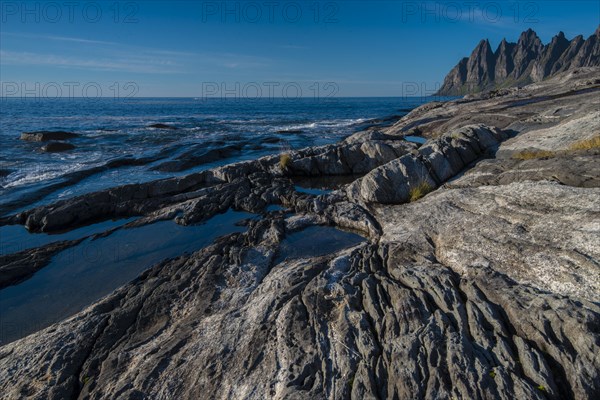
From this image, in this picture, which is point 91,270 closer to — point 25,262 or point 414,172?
point 25,262

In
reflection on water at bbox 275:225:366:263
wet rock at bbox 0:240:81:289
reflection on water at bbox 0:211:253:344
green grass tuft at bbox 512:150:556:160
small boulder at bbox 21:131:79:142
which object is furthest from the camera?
small boulder at bbox 21:131:79:142

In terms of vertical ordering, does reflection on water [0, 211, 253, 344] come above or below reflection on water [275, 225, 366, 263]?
below

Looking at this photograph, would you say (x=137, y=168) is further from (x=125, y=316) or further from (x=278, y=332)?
(x=278, y=332)

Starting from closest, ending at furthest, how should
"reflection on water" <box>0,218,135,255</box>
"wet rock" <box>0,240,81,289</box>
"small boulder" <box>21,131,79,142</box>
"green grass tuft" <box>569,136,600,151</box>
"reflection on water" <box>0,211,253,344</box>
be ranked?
"reflection on water" <box>0,211,253,344</box>, "wet rock" <box>0,240,81,289</box>, "green grass tuft" <box>569,136,600,151</box>, "reflection on water" <box>0,218,135,255</box>, "small boulder" <box>21,131,79,142</box>

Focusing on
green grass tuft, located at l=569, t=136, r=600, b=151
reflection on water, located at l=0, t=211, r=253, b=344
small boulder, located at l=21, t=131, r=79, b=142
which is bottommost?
reflection on water, located at l=0, t=211, r=253, b=344

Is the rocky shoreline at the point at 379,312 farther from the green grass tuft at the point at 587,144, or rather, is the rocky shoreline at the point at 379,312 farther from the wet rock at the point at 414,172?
the wet rock at the point at 414,172

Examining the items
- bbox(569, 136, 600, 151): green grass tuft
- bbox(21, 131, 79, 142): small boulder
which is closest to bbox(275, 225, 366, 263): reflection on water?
bbox(569, 136, 600, 151): green grass tuft

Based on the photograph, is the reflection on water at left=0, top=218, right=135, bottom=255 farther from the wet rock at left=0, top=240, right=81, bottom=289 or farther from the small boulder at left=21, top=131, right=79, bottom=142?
the small boulder at left=21, top=131, right=79, bottom=142

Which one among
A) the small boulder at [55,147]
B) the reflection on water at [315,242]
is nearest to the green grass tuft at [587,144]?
the reflection on water at [315,242]

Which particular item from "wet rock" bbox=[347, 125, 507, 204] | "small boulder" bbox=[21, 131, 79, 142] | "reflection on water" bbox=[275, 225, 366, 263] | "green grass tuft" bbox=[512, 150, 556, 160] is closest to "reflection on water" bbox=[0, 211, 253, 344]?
"reflection on water" bbox=[275, 225, 366, 263]

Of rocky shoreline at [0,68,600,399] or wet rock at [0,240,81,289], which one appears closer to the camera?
rocky shoreline at [0,68,600,399]
